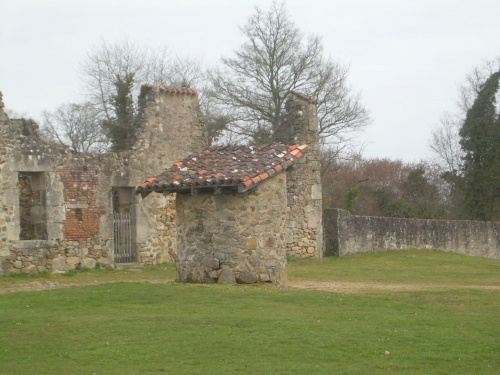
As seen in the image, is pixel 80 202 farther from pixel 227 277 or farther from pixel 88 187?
pixel 227 277

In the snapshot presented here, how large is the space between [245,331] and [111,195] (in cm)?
1410

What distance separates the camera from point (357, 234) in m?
30.7

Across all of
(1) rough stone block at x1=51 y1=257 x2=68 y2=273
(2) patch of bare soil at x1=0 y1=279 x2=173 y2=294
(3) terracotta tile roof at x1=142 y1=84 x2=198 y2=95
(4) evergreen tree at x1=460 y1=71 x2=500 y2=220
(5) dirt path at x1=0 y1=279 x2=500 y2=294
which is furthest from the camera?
(4) evergreen tree at x1=460 y1=71 x2=500 y2=220

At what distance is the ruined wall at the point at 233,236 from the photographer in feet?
53.8

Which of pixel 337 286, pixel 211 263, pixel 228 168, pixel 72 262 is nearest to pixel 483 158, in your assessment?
pixel 72 262

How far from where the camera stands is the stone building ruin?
877 inches

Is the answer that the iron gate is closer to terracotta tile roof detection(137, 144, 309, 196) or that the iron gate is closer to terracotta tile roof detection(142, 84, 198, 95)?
terracotta tile roof detection(142, 84, 198, 95)

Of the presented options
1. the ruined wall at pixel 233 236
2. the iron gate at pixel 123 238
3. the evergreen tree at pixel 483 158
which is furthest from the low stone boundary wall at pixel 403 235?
the ruined wall at pixel 233 236

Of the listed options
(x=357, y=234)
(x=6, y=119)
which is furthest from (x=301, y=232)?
(x=6, y=119)

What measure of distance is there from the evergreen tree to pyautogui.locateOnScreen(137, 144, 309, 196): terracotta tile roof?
2872 cm

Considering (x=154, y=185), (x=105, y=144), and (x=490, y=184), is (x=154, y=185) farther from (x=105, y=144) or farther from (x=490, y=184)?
(x=490, y=184)

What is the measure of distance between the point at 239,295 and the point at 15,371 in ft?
20.8

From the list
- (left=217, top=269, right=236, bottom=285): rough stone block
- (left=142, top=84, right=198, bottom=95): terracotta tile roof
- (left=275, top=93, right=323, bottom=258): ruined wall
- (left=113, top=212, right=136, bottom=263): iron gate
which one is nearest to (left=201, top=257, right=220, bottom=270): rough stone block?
(left=217, top=269, right=236, bottom=285): rough stone block

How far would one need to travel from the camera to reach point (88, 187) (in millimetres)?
23953
